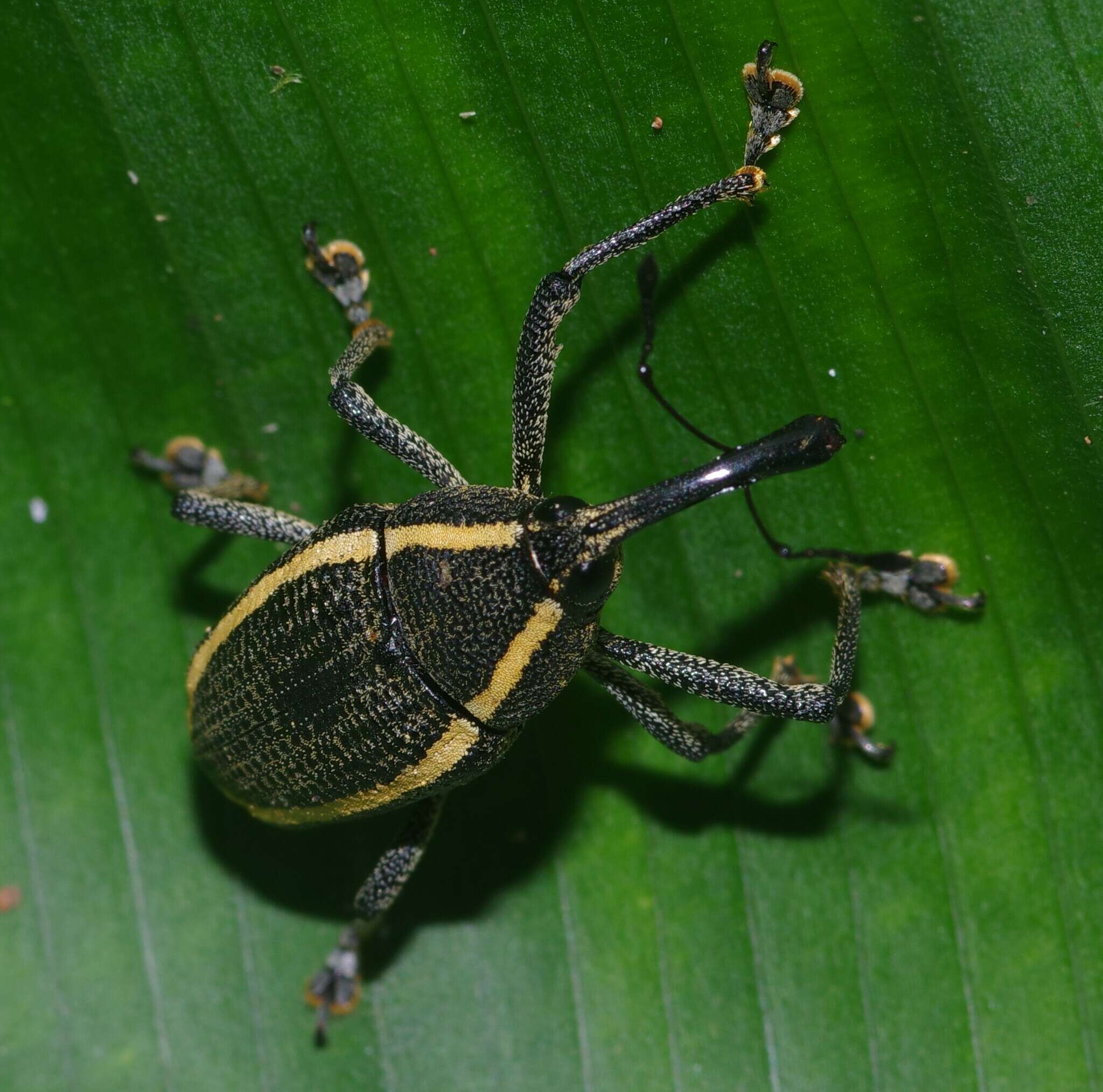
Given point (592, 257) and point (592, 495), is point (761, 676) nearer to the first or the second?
point (592, 495)

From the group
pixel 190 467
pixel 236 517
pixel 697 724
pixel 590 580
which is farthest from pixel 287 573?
pixel 697 724

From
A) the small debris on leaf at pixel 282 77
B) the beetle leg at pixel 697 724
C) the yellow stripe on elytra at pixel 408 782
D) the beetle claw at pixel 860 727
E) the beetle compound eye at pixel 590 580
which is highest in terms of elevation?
the small debris on leaf at pixel 282 77

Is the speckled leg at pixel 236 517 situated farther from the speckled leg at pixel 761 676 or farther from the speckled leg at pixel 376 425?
the speckled leg at pixel 761 676

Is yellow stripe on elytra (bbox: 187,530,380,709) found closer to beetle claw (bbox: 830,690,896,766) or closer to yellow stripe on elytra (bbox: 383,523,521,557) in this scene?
yellow stripe on elytra (bbox: 383,523,521,557)

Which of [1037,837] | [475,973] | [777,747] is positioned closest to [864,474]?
[777,747]

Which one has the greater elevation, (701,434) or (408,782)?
(701,434)

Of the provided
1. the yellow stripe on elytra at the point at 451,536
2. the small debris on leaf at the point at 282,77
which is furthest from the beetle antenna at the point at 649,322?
the small debris on leaf at the point at 282,77

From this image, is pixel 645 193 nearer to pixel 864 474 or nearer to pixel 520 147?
pixel 520 147
